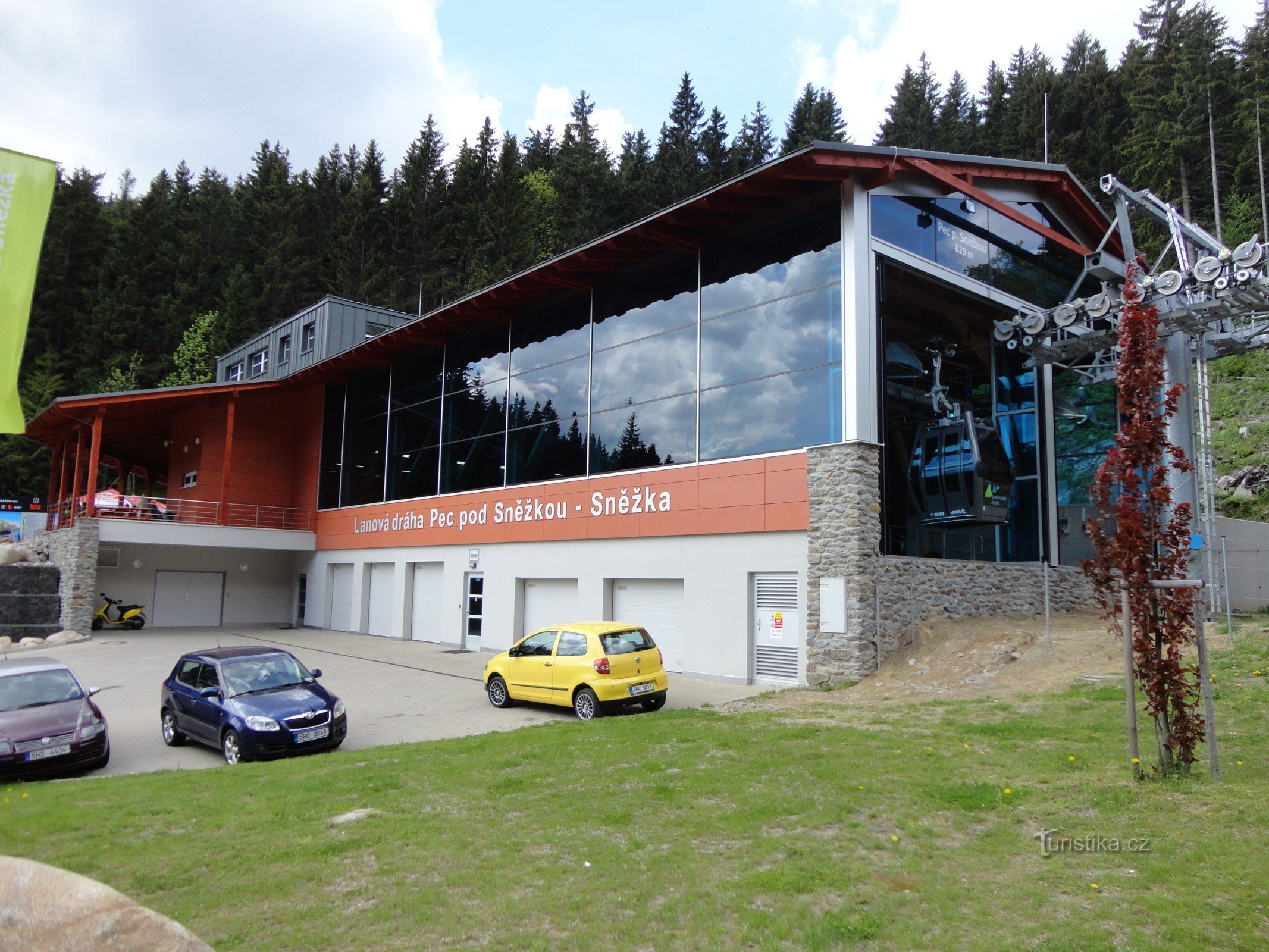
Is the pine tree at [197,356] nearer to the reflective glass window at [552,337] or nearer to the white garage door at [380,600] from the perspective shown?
the white garage door at [380,600]

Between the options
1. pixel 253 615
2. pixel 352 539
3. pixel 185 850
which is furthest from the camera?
pixel 253 615

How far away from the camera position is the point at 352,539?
105ft

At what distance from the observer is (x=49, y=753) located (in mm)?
10195

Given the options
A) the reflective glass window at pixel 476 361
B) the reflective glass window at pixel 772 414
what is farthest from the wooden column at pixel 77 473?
the reflective glass window at pixel 772 414

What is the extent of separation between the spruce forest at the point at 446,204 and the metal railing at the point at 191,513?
64.1 feet

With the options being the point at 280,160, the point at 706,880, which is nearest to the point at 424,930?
the point at 706,880

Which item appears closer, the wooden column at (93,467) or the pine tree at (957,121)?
the wooden column at (93,467)

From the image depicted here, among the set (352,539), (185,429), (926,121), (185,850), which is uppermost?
(926,121)

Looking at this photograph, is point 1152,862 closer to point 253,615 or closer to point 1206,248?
point 1206,248

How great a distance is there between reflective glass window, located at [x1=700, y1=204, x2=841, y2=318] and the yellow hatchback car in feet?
26.4

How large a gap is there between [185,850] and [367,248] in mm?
55791

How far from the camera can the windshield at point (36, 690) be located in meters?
10.9

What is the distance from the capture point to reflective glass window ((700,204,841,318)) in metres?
17.1

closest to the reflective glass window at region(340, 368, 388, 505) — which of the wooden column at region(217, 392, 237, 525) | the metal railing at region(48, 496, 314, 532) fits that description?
the metal railing at region(48, 496, 314, 532)
